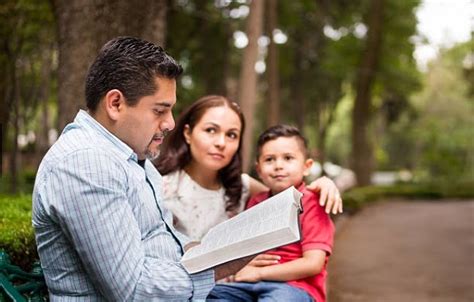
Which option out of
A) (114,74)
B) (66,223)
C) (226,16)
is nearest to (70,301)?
(66,223)

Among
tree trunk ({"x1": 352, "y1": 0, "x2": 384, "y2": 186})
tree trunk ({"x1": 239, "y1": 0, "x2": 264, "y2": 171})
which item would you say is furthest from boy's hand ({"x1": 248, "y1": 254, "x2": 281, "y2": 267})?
tree trunk ({"x1": 352, "y1": 0, "x2": 384, "y2": 186})

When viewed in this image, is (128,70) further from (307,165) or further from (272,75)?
(272,75)

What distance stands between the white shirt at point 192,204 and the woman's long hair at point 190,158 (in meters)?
0.04

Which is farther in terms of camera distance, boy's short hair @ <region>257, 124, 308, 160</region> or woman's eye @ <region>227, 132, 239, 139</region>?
woman's eye @ <region>227, 132, 239, 139</region>

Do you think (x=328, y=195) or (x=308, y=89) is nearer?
(x=328, y=195)

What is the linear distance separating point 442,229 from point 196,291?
13012 mm

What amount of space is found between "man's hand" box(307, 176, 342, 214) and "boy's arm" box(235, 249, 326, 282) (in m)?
0.22

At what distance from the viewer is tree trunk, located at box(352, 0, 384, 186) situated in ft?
65.1

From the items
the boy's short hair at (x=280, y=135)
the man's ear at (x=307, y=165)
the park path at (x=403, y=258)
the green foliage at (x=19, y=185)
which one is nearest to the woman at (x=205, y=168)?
the boy's short hair at (x=280, y=135)

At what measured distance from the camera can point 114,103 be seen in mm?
2008

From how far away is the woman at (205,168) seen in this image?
346 centimetres

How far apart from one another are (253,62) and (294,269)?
351 inches

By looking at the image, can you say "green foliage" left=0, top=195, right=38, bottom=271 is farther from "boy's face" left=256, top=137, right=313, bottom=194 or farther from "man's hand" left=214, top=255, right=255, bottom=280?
"boy's face" left=256, top=137, right=313, bottom=194

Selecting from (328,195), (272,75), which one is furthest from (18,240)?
(272,75)
